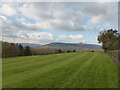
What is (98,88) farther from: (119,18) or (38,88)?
(119,18)

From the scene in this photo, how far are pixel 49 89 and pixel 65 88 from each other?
0.80m

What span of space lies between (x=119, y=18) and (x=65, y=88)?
1106 cm

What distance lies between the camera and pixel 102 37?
65062 millimetres

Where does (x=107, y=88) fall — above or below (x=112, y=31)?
below

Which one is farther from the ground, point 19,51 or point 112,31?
point 112,31

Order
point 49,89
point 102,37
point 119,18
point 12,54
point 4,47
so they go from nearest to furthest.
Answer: point 49,89
point 119,18
point 4,47
point 12,54
point 102,37

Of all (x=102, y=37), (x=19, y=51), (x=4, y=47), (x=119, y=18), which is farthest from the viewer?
(x=102, y=37)

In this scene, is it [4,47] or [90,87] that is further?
[4,47]

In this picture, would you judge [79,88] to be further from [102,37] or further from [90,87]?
[102,37]

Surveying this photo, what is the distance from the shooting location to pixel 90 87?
7.98 meters

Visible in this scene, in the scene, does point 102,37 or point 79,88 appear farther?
point 102,37

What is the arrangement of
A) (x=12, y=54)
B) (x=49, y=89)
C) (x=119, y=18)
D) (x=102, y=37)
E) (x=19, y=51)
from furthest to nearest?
(x=102, y=37) → (x=19, y=51) → (x=12, y=54) → (x=119, y=18) → (x=49, y=89)

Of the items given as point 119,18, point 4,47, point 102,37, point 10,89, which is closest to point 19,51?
point 4,47

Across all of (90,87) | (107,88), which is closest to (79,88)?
(90,87)
